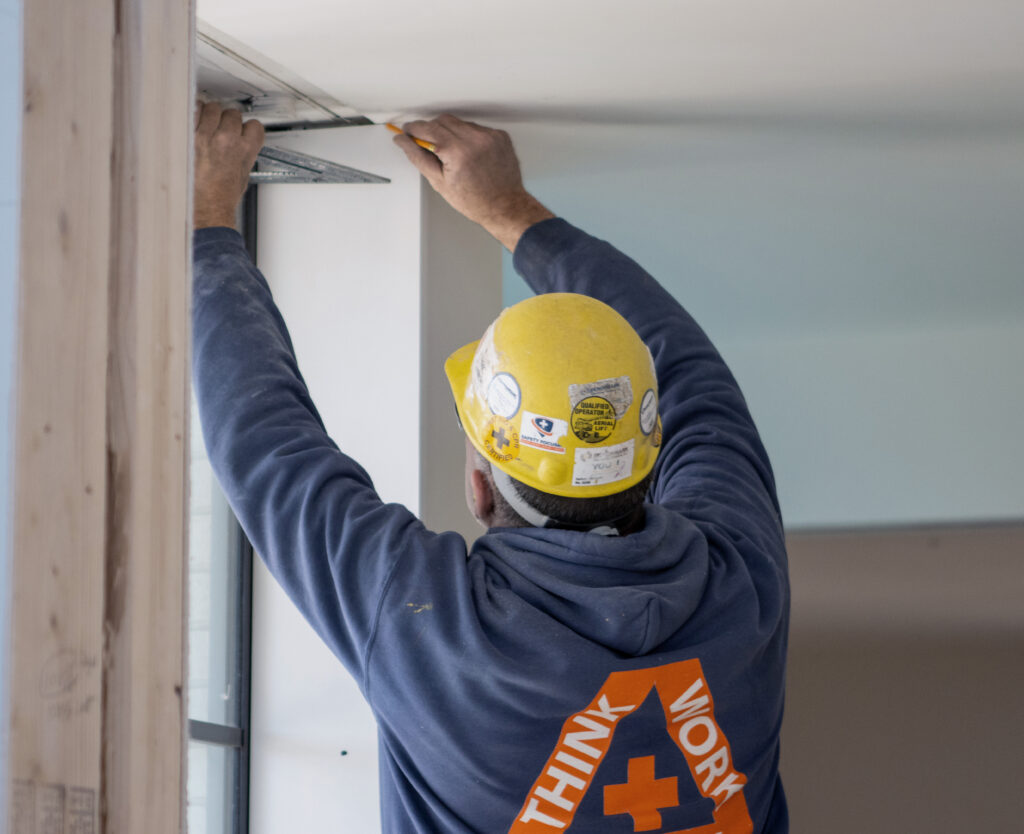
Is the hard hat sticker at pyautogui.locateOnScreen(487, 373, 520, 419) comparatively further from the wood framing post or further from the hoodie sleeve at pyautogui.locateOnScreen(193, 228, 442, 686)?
the wood framing post

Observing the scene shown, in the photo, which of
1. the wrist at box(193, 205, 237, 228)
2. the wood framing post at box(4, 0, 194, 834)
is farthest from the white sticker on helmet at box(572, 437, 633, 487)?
the wrist at box(193, 205, 237, 228)

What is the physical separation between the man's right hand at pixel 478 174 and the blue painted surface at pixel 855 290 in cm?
46

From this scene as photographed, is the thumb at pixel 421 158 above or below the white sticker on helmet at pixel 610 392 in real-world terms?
above

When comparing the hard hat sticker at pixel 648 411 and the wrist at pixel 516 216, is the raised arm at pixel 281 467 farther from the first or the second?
the wrist at pixel 516 216

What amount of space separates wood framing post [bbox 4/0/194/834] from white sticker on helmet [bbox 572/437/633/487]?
0.46 meters

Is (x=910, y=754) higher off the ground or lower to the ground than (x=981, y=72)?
lower

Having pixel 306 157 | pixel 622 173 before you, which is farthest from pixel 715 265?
pixel 306 157

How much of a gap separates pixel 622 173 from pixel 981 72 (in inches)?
29.3

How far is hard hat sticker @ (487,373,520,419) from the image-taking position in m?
1.18

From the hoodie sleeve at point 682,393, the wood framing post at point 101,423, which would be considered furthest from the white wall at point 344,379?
the wood framing post at point 101,423

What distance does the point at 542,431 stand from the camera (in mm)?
1161

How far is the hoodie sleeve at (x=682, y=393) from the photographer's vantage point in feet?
4.50

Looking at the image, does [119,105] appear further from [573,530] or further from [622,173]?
[622,173]

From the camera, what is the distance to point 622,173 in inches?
86.2
